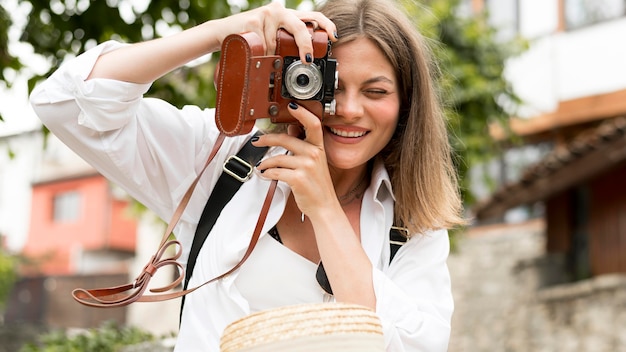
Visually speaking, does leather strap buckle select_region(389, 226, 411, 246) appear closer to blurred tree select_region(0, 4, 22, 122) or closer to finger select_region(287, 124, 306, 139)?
finger select_region(287, 124, 306, 139)

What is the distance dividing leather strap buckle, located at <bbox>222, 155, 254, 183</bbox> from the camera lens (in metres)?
0.23

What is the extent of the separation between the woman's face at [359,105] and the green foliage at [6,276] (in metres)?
18.9

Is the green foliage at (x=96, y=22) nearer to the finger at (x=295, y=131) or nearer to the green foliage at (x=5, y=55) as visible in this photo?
the green foliage at (x=5, y=55)

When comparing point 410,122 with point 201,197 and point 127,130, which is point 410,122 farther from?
point 127,130

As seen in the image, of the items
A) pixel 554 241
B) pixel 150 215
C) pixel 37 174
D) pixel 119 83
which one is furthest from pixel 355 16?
pixel 37 174

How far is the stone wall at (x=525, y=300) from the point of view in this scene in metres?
9.30

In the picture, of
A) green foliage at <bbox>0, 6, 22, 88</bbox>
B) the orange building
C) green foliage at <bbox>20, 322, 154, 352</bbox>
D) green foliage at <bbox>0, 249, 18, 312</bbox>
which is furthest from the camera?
the orange building

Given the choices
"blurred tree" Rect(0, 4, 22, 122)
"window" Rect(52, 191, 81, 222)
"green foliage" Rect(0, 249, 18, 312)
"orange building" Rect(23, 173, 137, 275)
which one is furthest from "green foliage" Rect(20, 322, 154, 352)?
"window" Rect(52, 191, 81, 222)

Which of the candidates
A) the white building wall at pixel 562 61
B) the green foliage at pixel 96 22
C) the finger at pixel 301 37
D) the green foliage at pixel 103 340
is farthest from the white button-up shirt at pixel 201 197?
the white building wall at pixel 562 61

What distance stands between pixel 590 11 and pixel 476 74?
6710mm

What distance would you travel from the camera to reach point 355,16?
84.0 inches

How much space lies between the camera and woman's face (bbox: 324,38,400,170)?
202 centimetres

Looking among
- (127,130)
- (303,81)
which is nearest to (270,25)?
(303,81)

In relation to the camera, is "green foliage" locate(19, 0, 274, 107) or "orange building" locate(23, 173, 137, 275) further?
"orange building" locate(23, 173, 137, 275)
